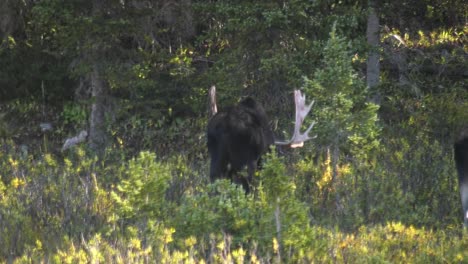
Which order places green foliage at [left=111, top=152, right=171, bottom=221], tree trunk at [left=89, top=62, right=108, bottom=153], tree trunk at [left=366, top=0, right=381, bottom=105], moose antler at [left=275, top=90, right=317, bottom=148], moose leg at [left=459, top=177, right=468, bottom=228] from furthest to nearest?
tree trunk at [left=89, top=62, right=108, bottom=153] → tree trunk at [left=366, top=0, right=381, bottom=105] → moose antler at [left=275, top=90, right=317, bottom=148] → moose leg at [left=459, top=177, right=468, bottom=228] → green foliage at [left=111, top=152, right=171, bottom=221]

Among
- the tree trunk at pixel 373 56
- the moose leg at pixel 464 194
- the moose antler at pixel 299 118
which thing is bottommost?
the moose leg at pixel 464 194

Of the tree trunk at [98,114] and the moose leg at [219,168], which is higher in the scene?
the tree trunk at [98,114]

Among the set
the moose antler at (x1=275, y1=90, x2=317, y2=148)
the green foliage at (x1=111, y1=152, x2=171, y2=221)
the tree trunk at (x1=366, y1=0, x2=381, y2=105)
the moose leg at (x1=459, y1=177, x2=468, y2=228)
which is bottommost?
the moose leg at (x1=459, y1=177, x2=468, y2=228)

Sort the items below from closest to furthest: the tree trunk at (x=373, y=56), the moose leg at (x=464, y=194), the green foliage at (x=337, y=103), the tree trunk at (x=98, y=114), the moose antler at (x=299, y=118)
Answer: the moose leg at (x=464, y=194) < the moose antler at (x=299, y=118) < the green foliage at (x=337, y=103) < the tree trunk at (x=373, y=56) < the tree trunk at (x=98, y=114)

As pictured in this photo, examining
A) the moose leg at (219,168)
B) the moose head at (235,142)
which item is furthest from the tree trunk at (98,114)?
the moose leg at (219,168)

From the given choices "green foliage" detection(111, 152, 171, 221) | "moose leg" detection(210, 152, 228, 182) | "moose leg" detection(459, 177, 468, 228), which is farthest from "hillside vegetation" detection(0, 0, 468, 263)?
"moose leg" detection(210, 152, 228, 182)

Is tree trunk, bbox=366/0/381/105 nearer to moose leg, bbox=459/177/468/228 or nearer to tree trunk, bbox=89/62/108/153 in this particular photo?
tree trunk, bbox=89/62/108/153

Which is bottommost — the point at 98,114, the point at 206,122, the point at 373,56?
the point at 206,122

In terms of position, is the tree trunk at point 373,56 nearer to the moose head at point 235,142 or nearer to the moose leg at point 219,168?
the moose head at point 235,142

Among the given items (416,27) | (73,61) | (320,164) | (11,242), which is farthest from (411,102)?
(11,242)

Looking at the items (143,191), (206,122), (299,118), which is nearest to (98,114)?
(206,122)

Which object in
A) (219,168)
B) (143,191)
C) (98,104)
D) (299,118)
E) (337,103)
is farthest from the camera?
(98,104)

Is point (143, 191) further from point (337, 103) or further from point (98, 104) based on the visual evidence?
point (98, 104)

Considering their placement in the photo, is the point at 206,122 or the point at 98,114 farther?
the point at 98,114
